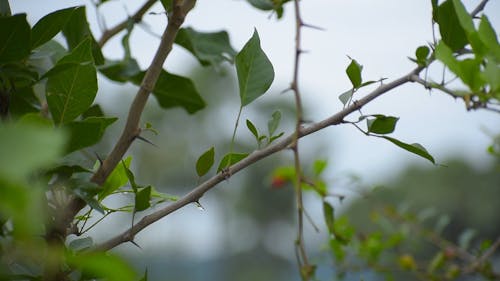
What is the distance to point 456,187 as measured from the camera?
6.99 m

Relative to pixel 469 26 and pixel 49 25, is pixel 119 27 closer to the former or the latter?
pixel 49 25

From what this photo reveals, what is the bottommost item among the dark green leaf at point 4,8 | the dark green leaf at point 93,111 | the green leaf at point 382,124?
the dark green leaf at point 93,111

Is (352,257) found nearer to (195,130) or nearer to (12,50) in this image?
(12,50)

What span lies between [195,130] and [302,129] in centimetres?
1283

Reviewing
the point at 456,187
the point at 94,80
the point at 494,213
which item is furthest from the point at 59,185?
the point at 456,187

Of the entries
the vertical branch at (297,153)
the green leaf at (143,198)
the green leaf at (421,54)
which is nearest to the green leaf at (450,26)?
the green leaf at (421,54)

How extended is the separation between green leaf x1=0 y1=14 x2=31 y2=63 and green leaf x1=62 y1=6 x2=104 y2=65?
9 cm

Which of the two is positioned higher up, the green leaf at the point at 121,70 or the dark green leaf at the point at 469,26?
the dark green leaf at the point at 469,26

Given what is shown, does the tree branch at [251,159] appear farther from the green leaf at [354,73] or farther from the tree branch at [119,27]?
the tree branch at [119,27]

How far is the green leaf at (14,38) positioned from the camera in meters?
0.40

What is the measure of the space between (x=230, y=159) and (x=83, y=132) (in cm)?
12

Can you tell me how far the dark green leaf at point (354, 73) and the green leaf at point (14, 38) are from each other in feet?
0.80

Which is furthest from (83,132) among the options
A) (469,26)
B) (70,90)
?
(469,26)

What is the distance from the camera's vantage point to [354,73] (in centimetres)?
42
